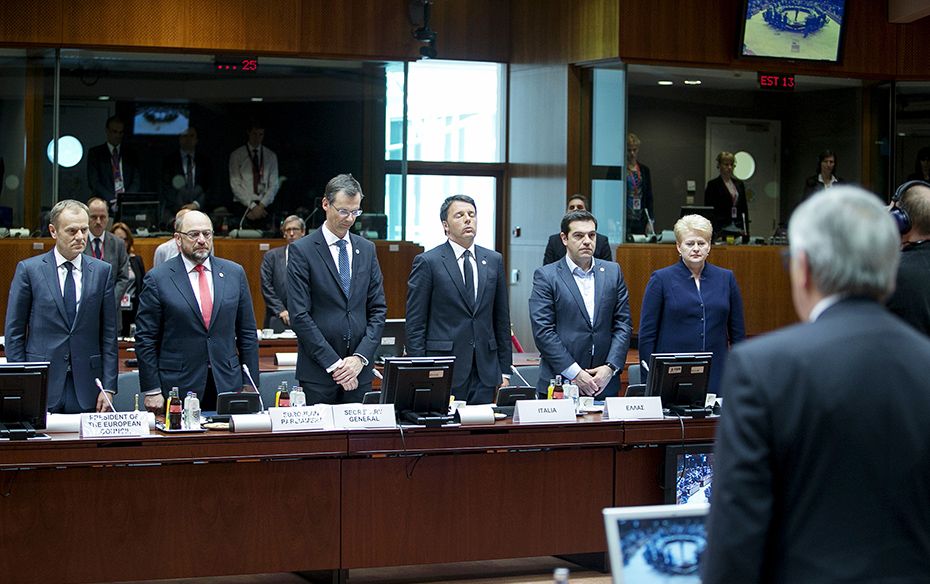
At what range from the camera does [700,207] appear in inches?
421

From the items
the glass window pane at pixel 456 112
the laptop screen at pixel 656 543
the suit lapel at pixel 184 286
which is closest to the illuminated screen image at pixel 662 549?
the laptop screen at pixel 656 543

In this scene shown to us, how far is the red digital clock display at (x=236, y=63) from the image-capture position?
990 cm

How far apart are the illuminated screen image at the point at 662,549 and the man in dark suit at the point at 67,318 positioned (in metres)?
3.39

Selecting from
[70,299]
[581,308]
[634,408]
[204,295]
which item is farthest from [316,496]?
[581,308]

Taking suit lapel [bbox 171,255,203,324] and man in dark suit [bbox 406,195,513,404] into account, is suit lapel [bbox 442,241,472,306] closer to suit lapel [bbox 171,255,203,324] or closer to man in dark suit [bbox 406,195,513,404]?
man in dark suit [bbox 406,195,513,404]

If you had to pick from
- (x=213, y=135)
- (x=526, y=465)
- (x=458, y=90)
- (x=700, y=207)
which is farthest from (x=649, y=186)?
(x=526, y=465)

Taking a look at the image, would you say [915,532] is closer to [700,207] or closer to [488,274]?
[488,274]

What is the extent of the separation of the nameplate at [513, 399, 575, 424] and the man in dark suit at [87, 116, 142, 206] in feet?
21.4

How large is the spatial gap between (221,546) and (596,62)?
6.67m

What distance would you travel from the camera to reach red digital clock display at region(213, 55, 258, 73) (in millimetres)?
9898

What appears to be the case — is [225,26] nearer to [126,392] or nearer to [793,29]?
[793,29]

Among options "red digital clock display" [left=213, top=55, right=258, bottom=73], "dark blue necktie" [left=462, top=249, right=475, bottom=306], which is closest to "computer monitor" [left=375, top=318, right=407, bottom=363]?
"dark blue necktie" [left=462, top=249, right=475, bottom=306]

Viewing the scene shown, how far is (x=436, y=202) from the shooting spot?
39.0 feet

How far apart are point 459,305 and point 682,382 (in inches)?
41.4
